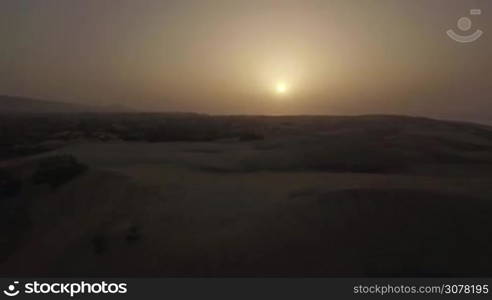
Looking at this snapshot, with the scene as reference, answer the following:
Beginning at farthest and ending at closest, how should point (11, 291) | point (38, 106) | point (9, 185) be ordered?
point (38, 106), point (9, 185), point (11, 291)

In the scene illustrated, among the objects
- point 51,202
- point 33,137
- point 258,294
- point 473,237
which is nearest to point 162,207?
point 51,202

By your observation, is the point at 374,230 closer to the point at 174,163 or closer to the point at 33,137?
the point at 174,163

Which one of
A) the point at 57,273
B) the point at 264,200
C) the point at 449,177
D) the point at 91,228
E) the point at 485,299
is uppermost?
the point at 449,177

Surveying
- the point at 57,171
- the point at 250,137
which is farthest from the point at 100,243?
the point at 250,137

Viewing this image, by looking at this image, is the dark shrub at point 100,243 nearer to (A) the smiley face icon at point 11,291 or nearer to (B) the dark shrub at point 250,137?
(A) the smiley face icon at point 11,291

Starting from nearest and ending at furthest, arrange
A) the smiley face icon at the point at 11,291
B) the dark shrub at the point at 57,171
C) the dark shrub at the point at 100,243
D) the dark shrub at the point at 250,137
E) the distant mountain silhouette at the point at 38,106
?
the smiley face icon at the point at 11,291 → the dark shrub at the point at 100,243 → the dark shrub at the point at 57,171 → the dark shrub at the point at 250,137 → the distant mountain silhouette at the point at 38,106

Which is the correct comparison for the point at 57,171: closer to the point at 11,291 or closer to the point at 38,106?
the point at 11,291

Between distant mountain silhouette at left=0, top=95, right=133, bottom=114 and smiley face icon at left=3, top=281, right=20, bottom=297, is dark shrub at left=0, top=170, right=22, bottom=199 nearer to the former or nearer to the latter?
smiley face icon at left=3, top=281, right=20, bottom=297

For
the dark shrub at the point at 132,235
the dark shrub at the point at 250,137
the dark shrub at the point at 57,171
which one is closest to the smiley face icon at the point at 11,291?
the dark shrub at the point at 132,235
